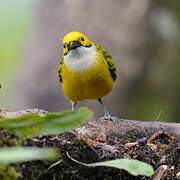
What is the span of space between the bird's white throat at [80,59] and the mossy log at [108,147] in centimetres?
190

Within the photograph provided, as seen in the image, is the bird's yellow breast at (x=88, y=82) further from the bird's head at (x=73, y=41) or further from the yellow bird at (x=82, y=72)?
the bird's head at (x=73, y=41)

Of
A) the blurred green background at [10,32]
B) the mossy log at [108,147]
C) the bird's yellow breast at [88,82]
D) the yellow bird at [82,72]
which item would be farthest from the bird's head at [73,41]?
the blurred green background at [10,32]

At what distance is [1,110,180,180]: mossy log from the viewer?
270 centimetres

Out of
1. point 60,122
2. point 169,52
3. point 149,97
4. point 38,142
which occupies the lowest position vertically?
point 149,97

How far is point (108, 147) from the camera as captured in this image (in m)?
3.06

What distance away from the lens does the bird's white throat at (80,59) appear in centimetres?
562

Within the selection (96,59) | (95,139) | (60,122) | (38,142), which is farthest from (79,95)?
(60,122)

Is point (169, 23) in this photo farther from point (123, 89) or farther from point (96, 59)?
point (96, 59)

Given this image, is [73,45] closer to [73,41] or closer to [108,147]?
[73,41]

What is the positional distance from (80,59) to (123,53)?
275 centimetres

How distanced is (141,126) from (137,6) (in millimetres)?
4723

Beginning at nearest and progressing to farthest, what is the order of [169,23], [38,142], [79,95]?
[38,142] < [79,95] < [169,23]

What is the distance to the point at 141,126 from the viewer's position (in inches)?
145

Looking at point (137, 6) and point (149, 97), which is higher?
point (137, 6)
